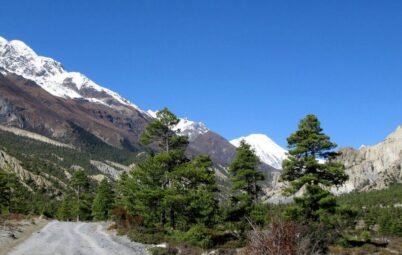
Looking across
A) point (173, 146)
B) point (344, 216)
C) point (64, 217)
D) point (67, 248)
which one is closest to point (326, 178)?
point (344, 216)

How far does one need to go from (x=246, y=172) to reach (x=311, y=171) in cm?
774

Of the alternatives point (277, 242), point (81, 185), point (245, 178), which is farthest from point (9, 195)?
point (277, 242)

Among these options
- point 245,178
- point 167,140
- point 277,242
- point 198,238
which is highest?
point 167,140

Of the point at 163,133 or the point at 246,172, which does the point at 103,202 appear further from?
the point at 246,172

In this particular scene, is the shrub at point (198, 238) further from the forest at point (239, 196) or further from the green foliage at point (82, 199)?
the green foliage at point (82, 199)

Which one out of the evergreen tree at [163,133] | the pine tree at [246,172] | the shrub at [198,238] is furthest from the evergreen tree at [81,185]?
the shrub at [198,238]

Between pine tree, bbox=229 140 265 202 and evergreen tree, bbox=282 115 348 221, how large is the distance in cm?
550

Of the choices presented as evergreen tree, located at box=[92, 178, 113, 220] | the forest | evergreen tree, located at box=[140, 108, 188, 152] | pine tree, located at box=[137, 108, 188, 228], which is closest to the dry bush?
the forest

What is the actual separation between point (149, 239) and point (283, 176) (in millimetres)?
12968

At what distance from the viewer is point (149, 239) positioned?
38594mm

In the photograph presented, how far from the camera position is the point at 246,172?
45406 mm

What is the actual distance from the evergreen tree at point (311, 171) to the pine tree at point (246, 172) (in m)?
5.50

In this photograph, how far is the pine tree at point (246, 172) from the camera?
4572cm

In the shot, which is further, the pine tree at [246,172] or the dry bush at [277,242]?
the pine tree at [246,172]
